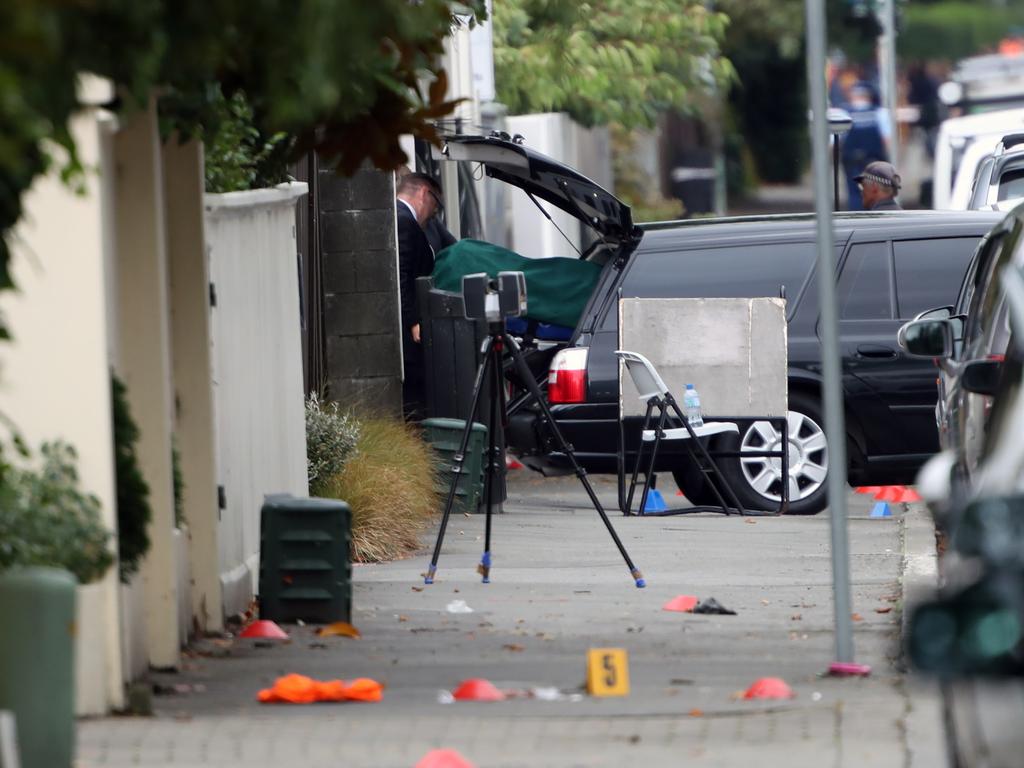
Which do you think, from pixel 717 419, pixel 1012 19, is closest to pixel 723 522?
pixel 717 419

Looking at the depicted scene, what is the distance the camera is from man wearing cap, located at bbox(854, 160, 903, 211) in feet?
52.7

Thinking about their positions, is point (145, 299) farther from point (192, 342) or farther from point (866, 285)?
point (866, 285)

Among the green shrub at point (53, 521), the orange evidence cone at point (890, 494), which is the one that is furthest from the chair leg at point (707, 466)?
the green shrub at point (53, 521)

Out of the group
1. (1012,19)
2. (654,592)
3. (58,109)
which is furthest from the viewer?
(1012,19)

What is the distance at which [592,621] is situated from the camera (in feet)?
29.8

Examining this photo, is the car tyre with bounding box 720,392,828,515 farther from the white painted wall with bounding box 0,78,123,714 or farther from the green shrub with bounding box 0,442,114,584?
the green shrub with bounding box 0,442,114,584

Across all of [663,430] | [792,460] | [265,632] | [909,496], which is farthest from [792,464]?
[265,632]

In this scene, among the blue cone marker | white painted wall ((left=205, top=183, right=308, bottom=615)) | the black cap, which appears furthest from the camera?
the black cap

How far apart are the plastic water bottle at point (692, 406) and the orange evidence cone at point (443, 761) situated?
6.46 m

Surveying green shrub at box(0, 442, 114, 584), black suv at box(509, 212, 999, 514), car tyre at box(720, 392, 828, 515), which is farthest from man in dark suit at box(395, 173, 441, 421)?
green shrub at box(0, 442, 114, 584)

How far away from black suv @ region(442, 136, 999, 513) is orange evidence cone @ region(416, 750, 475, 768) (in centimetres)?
659

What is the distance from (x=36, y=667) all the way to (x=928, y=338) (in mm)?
4807

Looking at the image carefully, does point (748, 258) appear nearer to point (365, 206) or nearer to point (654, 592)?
point (365, 206)

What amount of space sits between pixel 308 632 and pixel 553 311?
4.78 m
